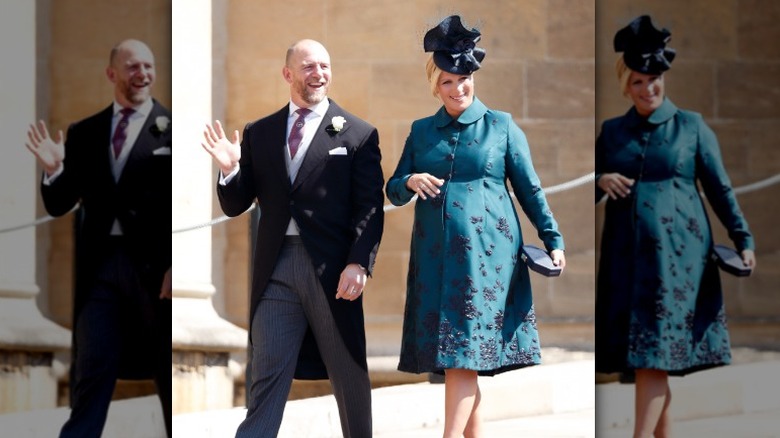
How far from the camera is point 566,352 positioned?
397 inches

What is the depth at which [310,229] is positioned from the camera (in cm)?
777

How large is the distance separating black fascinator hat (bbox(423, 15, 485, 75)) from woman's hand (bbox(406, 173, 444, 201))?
0.43 m

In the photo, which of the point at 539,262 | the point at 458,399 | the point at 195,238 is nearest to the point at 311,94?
the point at 539,262

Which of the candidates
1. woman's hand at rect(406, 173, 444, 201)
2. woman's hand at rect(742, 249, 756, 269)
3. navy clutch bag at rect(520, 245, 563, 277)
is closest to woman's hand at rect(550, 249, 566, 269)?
navy clutch bag at rect(520, 245, 563, 277)

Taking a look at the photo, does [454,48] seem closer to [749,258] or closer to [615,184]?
[615,184]

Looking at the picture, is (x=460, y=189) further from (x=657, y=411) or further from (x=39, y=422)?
(x=39, y=422)

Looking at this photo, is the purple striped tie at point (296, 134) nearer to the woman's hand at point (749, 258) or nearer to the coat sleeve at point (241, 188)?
the coat sleeve at point (241, 188)

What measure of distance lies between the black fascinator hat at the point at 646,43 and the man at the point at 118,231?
1531mm

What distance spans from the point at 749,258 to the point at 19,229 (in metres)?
2.43

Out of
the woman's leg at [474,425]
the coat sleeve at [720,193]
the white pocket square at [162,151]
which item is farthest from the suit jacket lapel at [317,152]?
the coat sleeve at [720,193]

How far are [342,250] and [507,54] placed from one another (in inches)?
102

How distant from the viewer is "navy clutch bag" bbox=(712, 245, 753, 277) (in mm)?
7016

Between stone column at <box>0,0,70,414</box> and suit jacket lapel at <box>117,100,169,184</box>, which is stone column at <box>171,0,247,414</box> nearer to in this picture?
suit jacket lapel at <box>117,100,169,184</box>

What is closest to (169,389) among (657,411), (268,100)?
(657,411)
